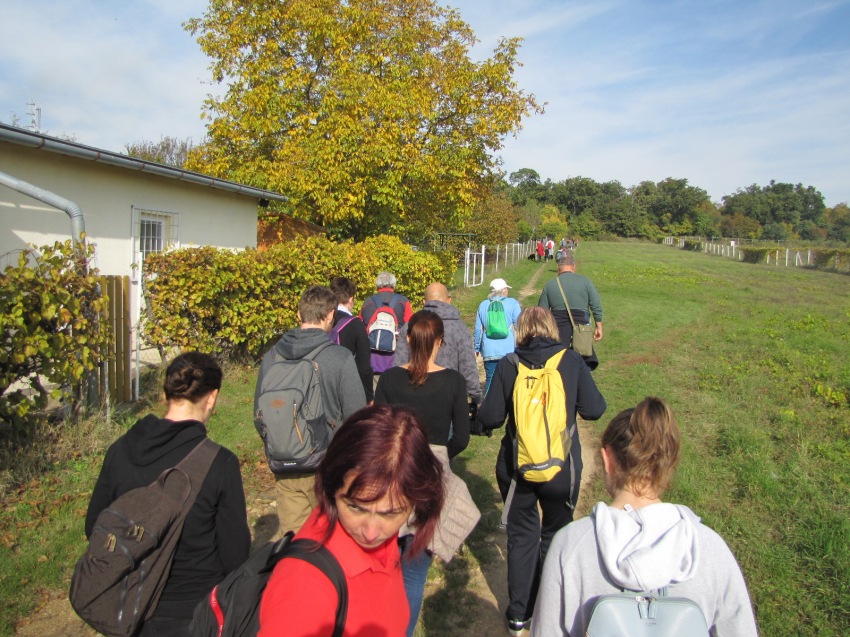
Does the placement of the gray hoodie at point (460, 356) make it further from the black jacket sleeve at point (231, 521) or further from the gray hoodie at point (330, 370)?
the black jacket sleeve at point (231, 521)

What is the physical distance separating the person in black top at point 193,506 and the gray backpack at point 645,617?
128cm

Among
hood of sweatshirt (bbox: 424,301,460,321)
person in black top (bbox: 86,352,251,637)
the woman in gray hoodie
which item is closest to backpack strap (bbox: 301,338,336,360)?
person in black top (bbox: 86,352,251,637)

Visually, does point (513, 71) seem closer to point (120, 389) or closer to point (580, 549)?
point (120, 389)

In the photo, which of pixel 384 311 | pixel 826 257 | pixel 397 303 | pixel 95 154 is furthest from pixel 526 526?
pixel 826 257

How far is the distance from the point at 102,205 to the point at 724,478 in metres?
9.64

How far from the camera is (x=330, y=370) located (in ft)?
10.3

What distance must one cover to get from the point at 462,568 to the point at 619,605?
2.66 meters

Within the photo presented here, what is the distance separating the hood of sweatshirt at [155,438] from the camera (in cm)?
195

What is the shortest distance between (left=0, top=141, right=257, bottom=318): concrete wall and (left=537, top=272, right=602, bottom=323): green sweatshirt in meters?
5.85

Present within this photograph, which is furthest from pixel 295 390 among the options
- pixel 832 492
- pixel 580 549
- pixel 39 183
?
pixel 39 183

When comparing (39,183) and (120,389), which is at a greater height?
(39,183)

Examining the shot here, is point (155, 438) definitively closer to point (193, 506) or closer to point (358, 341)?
point (193, 506)

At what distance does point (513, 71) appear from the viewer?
15.2 m

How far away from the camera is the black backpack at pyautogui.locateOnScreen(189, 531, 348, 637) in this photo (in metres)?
1.33
